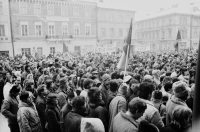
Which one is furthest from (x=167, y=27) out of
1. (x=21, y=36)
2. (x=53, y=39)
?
(x=21, y=36)

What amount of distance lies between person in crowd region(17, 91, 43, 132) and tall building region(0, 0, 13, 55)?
25527 millimetres

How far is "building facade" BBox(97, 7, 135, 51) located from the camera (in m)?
35.1

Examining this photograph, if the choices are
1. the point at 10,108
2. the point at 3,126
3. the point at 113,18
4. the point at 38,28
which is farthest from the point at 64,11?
the point at 10,108

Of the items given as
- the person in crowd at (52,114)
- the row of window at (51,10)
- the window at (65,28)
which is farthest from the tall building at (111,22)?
the person in crowd at (52,114)

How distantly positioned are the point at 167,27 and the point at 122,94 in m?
45.5

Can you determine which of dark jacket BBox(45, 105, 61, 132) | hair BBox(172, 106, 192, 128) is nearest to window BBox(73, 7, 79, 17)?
dark jacket BBox(45, 105, 61, 132)

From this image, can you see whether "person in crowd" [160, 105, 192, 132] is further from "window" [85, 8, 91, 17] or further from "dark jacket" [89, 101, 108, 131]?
"window" [85, 8, 91, 17]

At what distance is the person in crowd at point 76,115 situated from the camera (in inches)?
113

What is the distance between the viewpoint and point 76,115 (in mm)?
2916

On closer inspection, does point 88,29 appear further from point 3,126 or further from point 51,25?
point 3,126

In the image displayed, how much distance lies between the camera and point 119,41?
38156 millimetres

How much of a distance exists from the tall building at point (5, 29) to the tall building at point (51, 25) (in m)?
0.85

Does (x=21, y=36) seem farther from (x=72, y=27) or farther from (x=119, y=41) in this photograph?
(x=119, y=41)

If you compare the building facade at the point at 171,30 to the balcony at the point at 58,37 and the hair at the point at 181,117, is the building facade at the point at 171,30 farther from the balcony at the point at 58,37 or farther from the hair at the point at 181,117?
the hair at the point at 181,117
